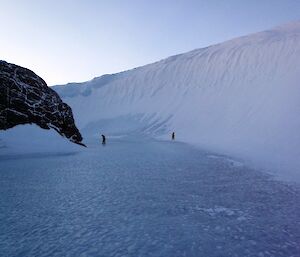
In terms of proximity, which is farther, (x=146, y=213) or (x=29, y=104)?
(x=29, y=104)

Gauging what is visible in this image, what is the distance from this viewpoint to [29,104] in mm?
19656

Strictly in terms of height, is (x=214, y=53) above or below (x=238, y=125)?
above

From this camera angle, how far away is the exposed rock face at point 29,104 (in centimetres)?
1895

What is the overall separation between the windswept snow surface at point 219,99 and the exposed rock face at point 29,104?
30.8 ft

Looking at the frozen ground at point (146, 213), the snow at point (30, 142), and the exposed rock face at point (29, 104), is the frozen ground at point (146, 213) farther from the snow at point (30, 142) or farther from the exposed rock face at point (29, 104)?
the exposed rock face at point (29, 104)

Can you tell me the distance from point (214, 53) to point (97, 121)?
2150 cm

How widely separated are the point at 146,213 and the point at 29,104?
14.4 metres

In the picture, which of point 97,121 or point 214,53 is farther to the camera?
point 97,121

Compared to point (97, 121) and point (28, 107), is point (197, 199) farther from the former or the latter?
point (97, 121)

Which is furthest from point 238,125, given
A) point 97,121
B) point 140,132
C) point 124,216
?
point 97,121

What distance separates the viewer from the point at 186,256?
5.13 metres

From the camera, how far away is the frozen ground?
17.9 feet

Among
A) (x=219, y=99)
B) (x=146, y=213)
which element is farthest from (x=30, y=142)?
(x=219, y=99)

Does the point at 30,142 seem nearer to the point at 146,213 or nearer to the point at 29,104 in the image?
the point at 29,104
